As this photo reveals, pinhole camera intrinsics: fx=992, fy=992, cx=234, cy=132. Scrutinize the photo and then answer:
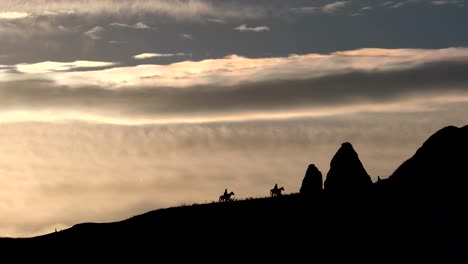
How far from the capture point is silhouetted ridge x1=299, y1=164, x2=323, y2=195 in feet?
223

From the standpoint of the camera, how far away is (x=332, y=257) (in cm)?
5703

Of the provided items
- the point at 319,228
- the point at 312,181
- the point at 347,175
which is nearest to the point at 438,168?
the point at 347,175

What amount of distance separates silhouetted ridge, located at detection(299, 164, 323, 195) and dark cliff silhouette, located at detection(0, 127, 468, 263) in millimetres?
1678

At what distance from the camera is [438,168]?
5922cm

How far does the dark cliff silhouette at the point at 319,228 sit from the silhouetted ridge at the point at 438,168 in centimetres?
6

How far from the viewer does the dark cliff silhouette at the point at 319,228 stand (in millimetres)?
56438

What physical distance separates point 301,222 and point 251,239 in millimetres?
3418

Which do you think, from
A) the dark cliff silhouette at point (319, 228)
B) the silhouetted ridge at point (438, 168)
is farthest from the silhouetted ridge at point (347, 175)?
the silhouetted ridge at point (438, 168)

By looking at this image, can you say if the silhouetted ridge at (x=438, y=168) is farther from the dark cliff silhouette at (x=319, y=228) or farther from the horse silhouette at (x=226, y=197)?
the horse silhouette at (x=226, y=197)

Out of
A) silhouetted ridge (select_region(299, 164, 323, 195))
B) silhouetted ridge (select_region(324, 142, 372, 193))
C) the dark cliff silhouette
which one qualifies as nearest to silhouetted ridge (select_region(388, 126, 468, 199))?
the dark cliff silhouette

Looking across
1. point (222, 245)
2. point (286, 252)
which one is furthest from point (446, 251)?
point (222, 245)

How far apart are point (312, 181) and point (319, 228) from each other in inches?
347

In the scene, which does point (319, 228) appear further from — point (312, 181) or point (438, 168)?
point (312, 181)

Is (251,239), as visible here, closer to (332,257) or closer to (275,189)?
(332,257)
